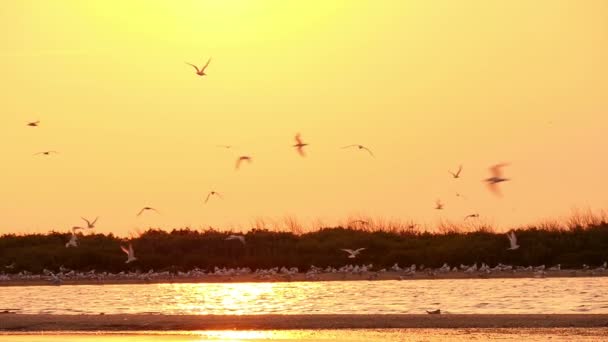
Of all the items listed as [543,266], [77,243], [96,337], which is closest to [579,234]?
[543,266]

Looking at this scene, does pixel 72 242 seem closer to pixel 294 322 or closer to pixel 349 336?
pixel 294 322

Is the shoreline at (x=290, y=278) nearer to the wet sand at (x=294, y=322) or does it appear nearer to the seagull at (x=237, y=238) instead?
the seagull at (x=237, y=238)

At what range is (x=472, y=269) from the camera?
48.2 m

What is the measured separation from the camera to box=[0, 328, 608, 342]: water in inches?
1035

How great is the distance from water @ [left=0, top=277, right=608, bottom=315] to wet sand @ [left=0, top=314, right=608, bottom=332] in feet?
5.67

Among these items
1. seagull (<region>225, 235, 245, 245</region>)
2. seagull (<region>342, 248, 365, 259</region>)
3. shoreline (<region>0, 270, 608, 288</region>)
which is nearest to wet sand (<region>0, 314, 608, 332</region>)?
shoreline (<region>0, 270, 608, 288</region>)

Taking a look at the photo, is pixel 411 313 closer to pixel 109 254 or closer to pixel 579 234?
pixel 579 234

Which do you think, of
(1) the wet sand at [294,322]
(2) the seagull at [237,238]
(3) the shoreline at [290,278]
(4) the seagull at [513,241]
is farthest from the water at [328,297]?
(2) the seagull at [237,238]

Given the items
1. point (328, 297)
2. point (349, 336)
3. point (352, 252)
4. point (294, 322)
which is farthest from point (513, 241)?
point (349, 336)

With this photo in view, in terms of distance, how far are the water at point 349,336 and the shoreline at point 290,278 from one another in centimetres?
1794

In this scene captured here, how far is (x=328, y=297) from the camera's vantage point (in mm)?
38438

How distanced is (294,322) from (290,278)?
17.7m

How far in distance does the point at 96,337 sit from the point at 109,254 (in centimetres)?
2740

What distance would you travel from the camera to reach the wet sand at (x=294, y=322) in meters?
28.9
